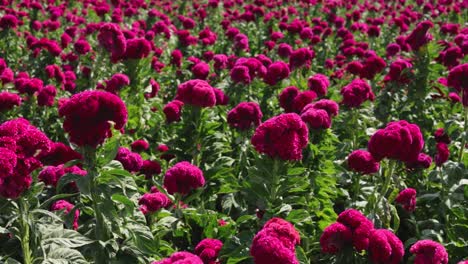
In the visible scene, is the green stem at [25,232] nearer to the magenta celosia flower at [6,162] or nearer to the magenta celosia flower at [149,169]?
the magenta celosia flower at [6,162]

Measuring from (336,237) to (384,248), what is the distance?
24 centimetres

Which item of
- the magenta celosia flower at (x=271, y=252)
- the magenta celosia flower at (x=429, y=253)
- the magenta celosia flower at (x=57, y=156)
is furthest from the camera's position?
the magenta celosia flower at (x=57, y=156)

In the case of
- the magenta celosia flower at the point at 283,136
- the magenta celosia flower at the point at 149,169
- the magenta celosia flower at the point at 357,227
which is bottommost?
the magenta celosia flower at the point at 149,169

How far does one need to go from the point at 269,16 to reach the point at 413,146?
8.94 metres

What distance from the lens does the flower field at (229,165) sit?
2729 millimetres

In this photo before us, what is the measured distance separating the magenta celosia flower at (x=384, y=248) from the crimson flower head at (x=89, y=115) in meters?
1.47

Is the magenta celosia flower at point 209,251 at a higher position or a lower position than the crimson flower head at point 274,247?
lower

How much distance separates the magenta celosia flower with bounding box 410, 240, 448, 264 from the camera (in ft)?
8.61

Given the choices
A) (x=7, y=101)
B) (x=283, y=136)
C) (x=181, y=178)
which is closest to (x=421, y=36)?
(x=283, y=136)

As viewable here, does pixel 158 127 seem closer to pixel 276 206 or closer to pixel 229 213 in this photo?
pixel 229 213

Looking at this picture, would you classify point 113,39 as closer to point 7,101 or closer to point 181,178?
point 7,101

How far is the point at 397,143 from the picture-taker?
3334 mm

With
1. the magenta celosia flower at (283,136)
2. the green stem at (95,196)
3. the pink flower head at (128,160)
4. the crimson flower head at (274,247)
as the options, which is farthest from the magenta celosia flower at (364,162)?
the green stem at (95,196)

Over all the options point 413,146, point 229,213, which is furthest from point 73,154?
point 413,146
